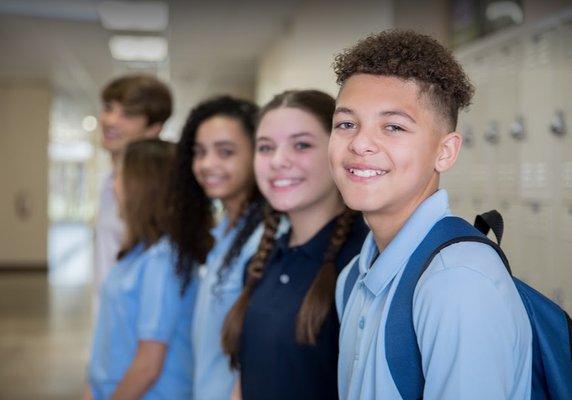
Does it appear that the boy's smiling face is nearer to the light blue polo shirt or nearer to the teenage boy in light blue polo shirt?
the teenage boy in light blue polo shirt

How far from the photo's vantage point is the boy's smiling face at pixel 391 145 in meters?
0.89

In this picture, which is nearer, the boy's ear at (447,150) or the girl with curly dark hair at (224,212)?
the boy's ear at (447,150)

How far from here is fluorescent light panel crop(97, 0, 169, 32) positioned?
4.95 meters

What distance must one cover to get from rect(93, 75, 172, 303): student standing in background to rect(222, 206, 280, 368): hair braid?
3.71ft

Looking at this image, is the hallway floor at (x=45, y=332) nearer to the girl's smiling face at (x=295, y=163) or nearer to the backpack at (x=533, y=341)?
the girl's smiling face at (x=295, y=163)

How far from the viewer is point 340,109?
953 mm

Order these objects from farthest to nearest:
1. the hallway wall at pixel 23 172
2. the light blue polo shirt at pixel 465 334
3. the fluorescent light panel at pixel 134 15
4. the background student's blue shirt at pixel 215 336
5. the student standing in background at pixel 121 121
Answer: the hallway wall at pixel 23 172
the fluorescent light panel at pixel 134 15
the student standing in background at pixel 121 121
the background student's blue shirt at pixel 215 336
the light blue polo shirt at pixel 465 334

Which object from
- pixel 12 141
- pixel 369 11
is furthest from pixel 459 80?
pixel 12 141

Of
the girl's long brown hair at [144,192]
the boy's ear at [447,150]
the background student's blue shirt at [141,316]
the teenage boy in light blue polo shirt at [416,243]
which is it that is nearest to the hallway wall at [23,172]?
the girl's long brown hair at [144,192]

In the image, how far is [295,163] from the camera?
55.4 inches

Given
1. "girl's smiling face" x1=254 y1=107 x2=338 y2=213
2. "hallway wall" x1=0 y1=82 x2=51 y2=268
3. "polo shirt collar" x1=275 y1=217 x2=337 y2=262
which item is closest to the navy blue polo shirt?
"polo shirt collar" x1=275 y1=217 x2=337 y2=262

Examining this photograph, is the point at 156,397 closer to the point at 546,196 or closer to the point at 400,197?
the point at 400,197

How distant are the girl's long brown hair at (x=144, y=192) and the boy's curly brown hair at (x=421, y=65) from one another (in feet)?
3.88

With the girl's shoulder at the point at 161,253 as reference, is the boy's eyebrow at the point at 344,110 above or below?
above
